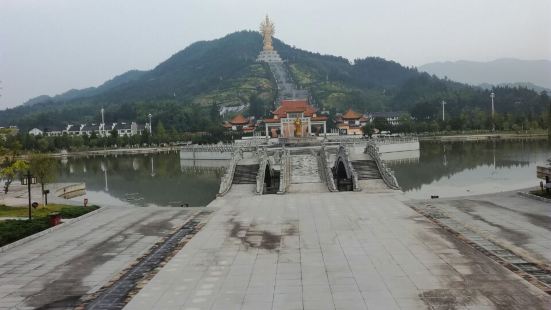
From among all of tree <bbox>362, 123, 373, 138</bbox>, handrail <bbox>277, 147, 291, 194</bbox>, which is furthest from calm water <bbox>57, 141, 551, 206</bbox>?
tree <bbox>362, 123, 373, 138</bbox>

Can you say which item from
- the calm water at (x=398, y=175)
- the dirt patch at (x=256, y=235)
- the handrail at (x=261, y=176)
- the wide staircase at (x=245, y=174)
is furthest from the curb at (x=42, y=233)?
the wide staircase at (x=245, y=174)

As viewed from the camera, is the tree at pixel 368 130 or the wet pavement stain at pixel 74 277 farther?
the tree at pixel 368 130

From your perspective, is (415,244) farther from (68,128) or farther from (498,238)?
(68,128)

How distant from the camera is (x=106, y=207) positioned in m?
28.4

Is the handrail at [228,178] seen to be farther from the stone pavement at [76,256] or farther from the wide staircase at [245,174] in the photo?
the stone pavement at [76,256]

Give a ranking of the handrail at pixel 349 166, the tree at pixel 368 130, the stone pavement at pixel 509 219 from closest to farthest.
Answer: the stone pavement at pixel 509 219
the handrail at pixel 349 166
the tree at pixel 368 130

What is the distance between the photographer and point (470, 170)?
2020 inches

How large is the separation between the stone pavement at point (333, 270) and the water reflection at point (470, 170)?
712 inches

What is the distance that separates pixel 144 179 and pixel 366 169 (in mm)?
26055

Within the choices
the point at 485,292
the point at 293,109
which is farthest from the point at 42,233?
the point at 293,109

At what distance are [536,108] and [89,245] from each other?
12427cm

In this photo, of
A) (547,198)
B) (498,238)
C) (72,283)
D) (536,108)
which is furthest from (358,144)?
(536,108)

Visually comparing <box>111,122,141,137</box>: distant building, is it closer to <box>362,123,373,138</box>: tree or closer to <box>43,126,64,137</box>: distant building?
<box>43,126,64,137</box>: distant building

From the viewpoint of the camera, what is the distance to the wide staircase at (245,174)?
3722 centimetres
